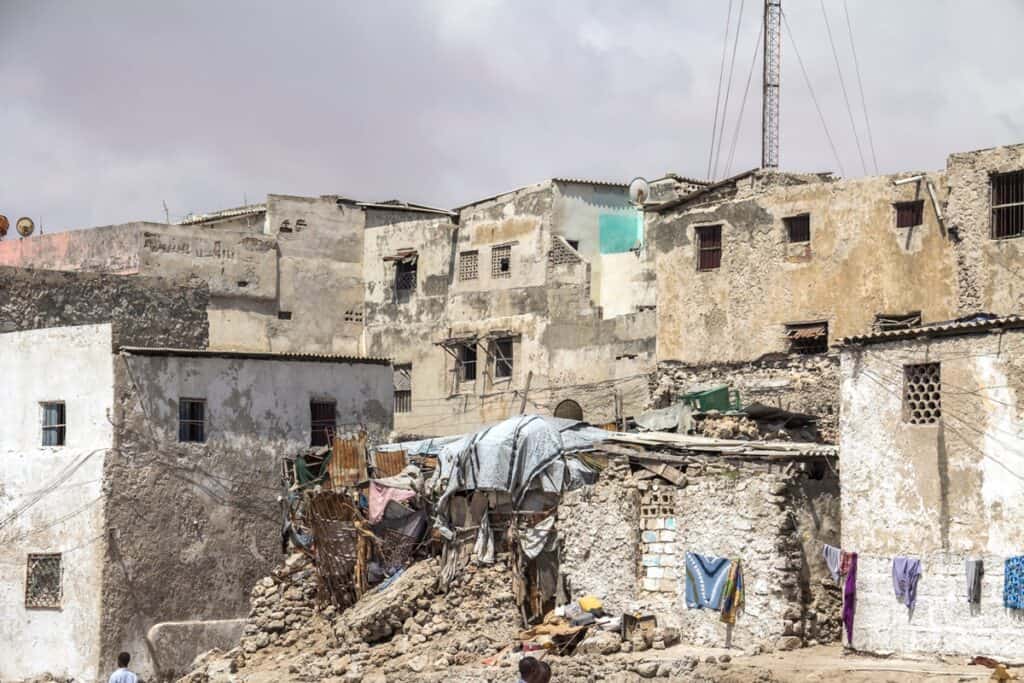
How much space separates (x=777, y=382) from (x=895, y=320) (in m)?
2.75

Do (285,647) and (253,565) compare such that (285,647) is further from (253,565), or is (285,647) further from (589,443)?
(589,443)

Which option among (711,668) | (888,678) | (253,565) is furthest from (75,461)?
(888,678)

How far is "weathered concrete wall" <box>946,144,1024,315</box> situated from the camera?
2964 centimetres

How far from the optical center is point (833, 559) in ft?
81.4

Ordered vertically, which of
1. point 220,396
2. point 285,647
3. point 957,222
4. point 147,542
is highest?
point 957,222

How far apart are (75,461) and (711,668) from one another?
13.0 m

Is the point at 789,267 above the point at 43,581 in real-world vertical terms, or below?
above

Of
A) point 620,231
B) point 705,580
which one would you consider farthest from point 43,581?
point 620,231

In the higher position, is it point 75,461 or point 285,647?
point 75,461

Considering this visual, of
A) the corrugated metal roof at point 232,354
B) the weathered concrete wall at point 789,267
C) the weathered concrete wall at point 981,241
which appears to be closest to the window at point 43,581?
the corrugated metal roof at point 232,354

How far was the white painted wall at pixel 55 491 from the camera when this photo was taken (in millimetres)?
30125

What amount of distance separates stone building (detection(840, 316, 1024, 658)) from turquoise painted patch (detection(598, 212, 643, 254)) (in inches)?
711

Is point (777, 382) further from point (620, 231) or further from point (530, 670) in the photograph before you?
point (530, 670)

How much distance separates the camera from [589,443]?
28.5 metres
